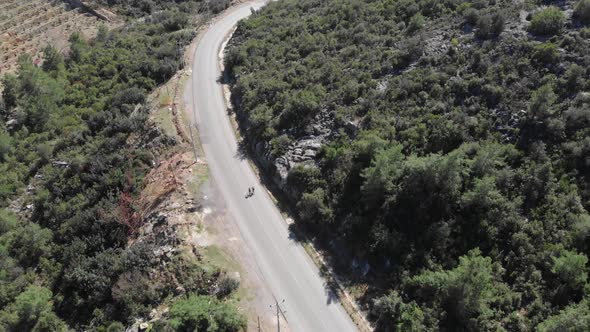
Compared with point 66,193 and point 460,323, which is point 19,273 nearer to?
point 66,193

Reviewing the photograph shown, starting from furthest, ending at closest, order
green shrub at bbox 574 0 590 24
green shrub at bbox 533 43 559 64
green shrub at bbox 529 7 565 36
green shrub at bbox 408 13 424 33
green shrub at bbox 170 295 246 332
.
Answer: green shrub at bbox 408 13 424 33
green shrub at bbox 529 7 565 36
green shrub at bbox 574 0 590 24
green shrub at bbox 533 43 559 64
green shrub at bbox 170 295 246 332

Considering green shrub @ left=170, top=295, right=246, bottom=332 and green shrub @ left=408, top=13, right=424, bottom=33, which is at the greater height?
green shrub @ left=408, top=13, right=424, bottom=33

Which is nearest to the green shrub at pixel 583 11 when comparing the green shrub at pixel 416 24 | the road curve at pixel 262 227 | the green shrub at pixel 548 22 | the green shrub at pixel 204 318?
the green shrub at pixel 548 22

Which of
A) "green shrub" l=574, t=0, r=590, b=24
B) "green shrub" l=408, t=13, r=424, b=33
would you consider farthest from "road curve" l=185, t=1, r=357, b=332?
"green shrub" l=574, t=0, r=590, b=24

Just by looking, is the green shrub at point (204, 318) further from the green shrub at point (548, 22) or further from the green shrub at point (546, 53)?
the green shrub at point (548, 22)

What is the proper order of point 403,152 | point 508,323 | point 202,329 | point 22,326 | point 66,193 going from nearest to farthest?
point 508,323
point 202,329
point 22,326
point 403,152
point 66,193

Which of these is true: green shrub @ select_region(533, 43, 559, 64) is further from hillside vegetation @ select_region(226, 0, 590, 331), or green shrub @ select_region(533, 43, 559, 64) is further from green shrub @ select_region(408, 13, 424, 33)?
green shrub @ select_region(408, 13, 424, 33)

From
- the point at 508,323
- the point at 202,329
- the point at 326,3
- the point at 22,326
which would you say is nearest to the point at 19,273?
the point at 22,326
